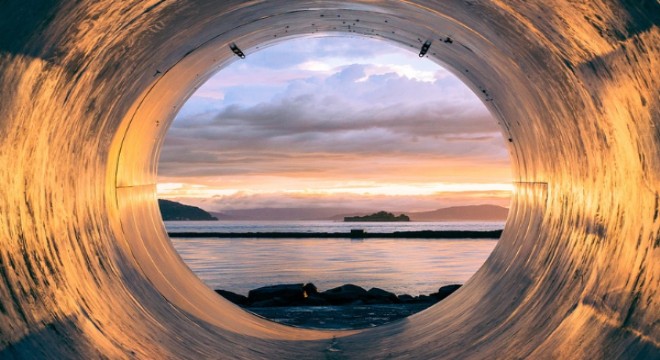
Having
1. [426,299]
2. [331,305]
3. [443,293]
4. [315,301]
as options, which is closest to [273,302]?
[315,301]

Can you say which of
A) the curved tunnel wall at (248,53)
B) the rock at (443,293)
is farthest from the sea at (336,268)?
the curved tunnel wall at (248,53)

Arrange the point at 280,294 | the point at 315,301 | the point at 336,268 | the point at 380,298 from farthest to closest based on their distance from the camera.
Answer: the point at 336,268
the point at 280,294
the point at 380,298
the point at 315,301

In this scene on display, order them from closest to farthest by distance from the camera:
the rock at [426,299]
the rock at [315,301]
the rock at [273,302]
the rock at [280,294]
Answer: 1. the rock at [273,302]
2. the rock at [315,301]
3. the rock at [280,294]
4. the rock at [426,299]

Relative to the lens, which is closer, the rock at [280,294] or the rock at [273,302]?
the rock at [273,302]

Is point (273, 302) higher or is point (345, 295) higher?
point (345, 295)

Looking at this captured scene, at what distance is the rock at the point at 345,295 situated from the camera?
58.5 feet

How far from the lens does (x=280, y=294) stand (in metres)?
18.3

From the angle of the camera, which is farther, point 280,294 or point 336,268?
point 336,268

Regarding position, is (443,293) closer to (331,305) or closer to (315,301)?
(315,301)

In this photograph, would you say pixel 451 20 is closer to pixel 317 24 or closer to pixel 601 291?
pixel 317 24

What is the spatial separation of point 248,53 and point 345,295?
8249 mm

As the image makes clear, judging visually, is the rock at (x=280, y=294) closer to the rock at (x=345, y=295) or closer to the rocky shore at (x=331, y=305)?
the rocky shore at (x=331, y=305)

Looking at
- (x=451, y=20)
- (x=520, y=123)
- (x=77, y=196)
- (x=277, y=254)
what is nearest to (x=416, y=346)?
(x=520, y=123)

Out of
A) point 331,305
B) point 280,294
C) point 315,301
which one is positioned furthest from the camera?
point 280,294
